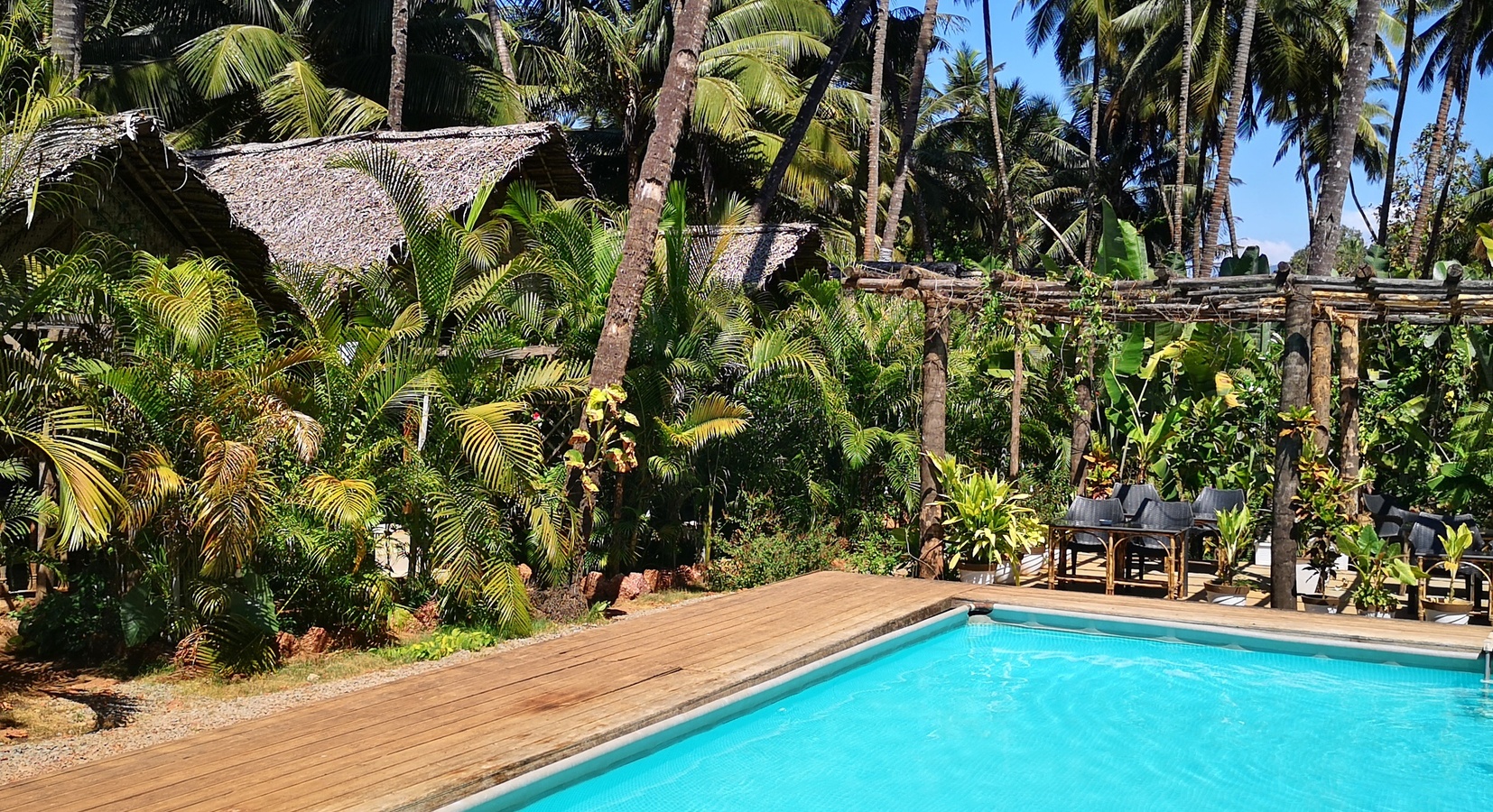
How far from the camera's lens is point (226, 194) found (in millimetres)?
13117

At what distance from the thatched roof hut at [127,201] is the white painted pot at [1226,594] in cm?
927

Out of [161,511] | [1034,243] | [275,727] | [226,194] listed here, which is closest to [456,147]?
[226,194]

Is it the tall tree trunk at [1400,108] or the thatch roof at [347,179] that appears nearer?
the thatch roof at [347,179]

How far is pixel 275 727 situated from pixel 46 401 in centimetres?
209

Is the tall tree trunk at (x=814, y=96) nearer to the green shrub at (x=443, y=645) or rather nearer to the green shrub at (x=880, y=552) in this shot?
the green shrub at (x=880, y=552)

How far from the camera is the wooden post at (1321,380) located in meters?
9.56

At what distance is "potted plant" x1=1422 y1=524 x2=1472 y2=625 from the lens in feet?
27.3

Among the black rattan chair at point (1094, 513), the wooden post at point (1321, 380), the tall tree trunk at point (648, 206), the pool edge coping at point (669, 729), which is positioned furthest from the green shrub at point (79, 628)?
the wooden post at point (1321, 380)

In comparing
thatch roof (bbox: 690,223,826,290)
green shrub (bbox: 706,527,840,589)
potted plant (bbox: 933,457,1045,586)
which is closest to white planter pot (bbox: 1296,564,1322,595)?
potted plant (bbox: 933,457,1045,586)

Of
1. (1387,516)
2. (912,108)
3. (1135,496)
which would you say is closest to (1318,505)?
(1387,516)

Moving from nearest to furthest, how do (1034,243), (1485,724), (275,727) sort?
1. (275,727)
2. (1485,724)
3. (1034,243)

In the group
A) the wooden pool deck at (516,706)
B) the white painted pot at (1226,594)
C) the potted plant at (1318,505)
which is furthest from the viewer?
the white painted pot at (1226,594)

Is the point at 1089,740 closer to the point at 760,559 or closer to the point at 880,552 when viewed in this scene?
the point at 760,559

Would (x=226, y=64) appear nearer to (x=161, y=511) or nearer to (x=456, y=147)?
(x=456, y=147)
